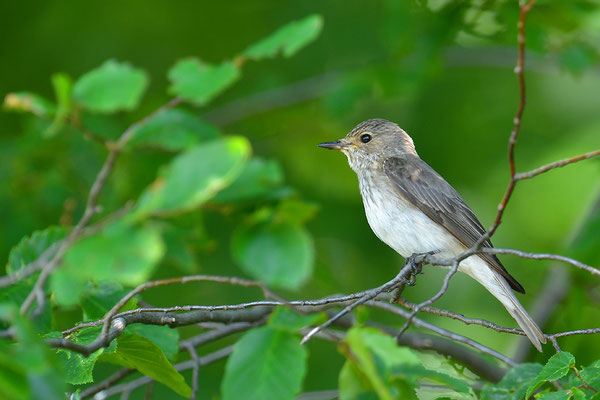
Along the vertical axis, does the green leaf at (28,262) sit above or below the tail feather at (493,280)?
above

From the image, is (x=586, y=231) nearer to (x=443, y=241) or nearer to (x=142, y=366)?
(x=443, y=241)

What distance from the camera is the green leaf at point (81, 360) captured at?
8.50 ft

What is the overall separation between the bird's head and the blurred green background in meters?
0.45

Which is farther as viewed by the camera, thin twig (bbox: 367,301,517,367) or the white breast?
the white breast

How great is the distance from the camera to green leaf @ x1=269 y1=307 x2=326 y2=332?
2025 millimetres

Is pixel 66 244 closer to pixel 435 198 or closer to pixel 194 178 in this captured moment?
pixel 194 178

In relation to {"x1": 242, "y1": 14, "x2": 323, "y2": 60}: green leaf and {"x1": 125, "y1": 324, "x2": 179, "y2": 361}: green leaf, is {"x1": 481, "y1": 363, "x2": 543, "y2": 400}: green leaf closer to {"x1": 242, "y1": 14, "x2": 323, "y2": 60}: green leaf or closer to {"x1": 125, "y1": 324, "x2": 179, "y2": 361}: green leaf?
{"x1": 125, "y1": 324, "x2": 179, "y2": 361}: green leaf

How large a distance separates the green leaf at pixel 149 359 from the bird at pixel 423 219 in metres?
2.67

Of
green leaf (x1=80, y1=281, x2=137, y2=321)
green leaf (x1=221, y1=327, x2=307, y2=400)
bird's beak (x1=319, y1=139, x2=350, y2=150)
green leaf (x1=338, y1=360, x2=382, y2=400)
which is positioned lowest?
green leaf (x1=338, y1=360, x2=382, y2=400)

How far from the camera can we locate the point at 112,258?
5.24ft

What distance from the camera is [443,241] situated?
5148 millimetres

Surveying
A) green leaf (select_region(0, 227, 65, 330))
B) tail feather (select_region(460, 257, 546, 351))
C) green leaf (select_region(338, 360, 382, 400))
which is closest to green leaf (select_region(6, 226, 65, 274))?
green leaf (select_region(0, 227, 65, 330))

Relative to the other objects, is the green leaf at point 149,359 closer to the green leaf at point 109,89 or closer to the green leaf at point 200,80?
the green leaf at point 109,89

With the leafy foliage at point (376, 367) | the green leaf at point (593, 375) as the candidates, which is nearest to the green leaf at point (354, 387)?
the leafy foliage at point (376, 367)
